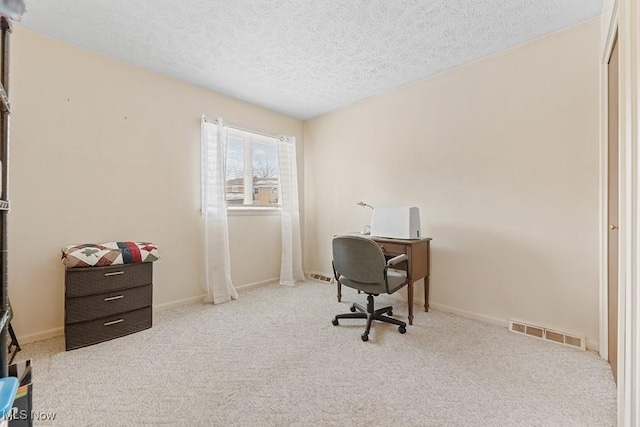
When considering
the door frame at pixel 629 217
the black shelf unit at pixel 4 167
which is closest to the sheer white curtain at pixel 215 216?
the black shelf unit at pixel 4 167

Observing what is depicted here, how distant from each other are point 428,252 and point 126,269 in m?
2.72

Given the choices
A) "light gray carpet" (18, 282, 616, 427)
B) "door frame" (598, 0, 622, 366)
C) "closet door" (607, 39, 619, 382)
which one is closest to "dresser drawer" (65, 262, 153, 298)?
"light gray carpet" (18, 282, 616, 427)

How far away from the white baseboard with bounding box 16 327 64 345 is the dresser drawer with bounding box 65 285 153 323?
1.60 feet

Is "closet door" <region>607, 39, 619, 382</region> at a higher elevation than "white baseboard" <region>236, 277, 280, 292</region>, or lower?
higher

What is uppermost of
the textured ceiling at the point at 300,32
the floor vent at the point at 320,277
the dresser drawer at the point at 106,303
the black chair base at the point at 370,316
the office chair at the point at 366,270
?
the textured ceiling at the point at 300,32

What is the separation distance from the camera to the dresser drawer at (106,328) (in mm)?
1952

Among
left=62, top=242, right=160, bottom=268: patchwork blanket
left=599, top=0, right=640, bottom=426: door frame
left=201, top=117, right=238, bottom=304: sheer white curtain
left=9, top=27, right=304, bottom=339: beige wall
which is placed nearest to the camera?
left=599, top=0, right=640, bottom=426: door frame

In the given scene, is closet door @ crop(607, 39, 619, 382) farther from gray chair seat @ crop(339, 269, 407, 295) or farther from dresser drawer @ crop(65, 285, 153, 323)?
dresser drawer @ crop(65, 285, 153, 323)

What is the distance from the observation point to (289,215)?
3785mm

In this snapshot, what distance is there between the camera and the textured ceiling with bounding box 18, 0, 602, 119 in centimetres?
187

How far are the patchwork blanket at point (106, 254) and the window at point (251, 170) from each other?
124 cm

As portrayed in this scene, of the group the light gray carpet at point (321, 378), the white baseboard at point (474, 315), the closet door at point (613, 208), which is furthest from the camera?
the white baseboard at point (474, 315)

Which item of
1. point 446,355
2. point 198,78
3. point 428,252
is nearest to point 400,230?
point 428,252

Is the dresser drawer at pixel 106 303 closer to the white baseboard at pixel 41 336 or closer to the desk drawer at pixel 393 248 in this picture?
the white baseboard at pixel 41 336
